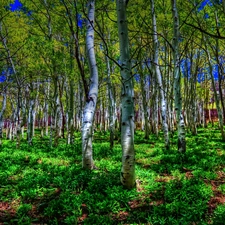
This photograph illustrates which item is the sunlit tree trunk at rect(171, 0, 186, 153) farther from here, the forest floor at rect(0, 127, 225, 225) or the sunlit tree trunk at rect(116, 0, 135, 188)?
the sunlit tree trunk at rect(116, 0, 135, 188)

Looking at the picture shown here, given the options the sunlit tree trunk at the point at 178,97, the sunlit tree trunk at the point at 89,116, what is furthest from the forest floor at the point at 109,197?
→ the sunlit tree trunk at the point at 178,97

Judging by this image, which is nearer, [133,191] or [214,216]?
[214,216]

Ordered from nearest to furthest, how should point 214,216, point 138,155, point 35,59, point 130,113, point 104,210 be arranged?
point 214,216 → point 104,210 → point 130,113 → point 138,155 → point 35,59

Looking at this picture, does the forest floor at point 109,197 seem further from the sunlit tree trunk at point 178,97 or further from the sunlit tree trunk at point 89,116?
the sunlit tree trunk at point 178,97

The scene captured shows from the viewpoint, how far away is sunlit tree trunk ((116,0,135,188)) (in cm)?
478

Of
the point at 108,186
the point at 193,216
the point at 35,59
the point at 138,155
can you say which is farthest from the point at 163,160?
the point at 35,59

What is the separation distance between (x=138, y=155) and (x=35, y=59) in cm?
874

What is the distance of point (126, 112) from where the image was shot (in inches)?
189

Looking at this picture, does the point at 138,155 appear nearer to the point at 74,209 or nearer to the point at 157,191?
the point at 157,191

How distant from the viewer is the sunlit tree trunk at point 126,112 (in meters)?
4.78

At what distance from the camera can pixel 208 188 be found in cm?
495

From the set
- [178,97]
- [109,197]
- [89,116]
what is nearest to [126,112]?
[109,197]

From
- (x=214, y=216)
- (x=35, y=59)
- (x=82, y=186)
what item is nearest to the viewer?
(x=214, y=216)

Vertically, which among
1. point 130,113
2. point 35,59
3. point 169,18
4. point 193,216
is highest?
point 169,18
